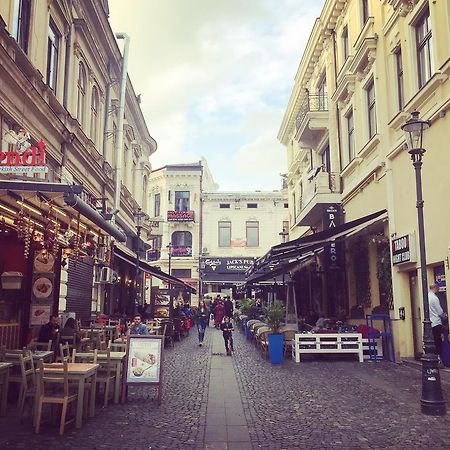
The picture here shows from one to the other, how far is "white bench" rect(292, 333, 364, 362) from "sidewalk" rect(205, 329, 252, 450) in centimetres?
223

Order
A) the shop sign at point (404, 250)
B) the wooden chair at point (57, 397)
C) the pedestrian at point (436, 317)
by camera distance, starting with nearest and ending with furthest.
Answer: the wooden chair at point (57, 397)
the pedestrian at point (436, 317)
the shop sign at point (404, 250)

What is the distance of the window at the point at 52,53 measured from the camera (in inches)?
540

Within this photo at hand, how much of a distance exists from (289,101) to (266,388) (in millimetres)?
21753

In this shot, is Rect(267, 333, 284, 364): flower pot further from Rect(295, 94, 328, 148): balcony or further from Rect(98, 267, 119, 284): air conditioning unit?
Rect(295, 94, 328, 148): balcony

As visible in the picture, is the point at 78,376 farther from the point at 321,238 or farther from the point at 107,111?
the point at 107,111

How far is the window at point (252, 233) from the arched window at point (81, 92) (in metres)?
32.0

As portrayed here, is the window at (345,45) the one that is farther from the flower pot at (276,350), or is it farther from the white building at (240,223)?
the white building at (240,223)

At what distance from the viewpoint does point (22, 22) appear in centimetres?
1166

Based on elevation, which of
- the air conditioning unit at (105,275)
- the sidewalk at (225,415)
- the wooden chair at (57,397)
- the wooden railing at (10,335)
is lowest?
the sidewalk at (225,415)

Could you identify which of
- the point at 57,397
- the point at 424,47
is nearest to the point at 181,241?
the point at 424,47

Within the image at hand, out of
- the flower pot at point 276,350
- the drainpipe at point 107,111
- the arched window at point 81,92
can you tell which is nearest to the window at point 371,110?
the flower pot at point 276,350

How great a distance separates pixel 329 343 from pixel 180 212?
34078 mm

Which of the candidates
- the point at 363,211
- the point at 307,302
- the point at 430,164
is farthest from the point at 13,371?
the point at 307,302

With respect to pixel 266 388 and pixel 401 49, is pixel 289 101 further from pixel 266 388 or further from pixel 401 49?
pixel 266 388
